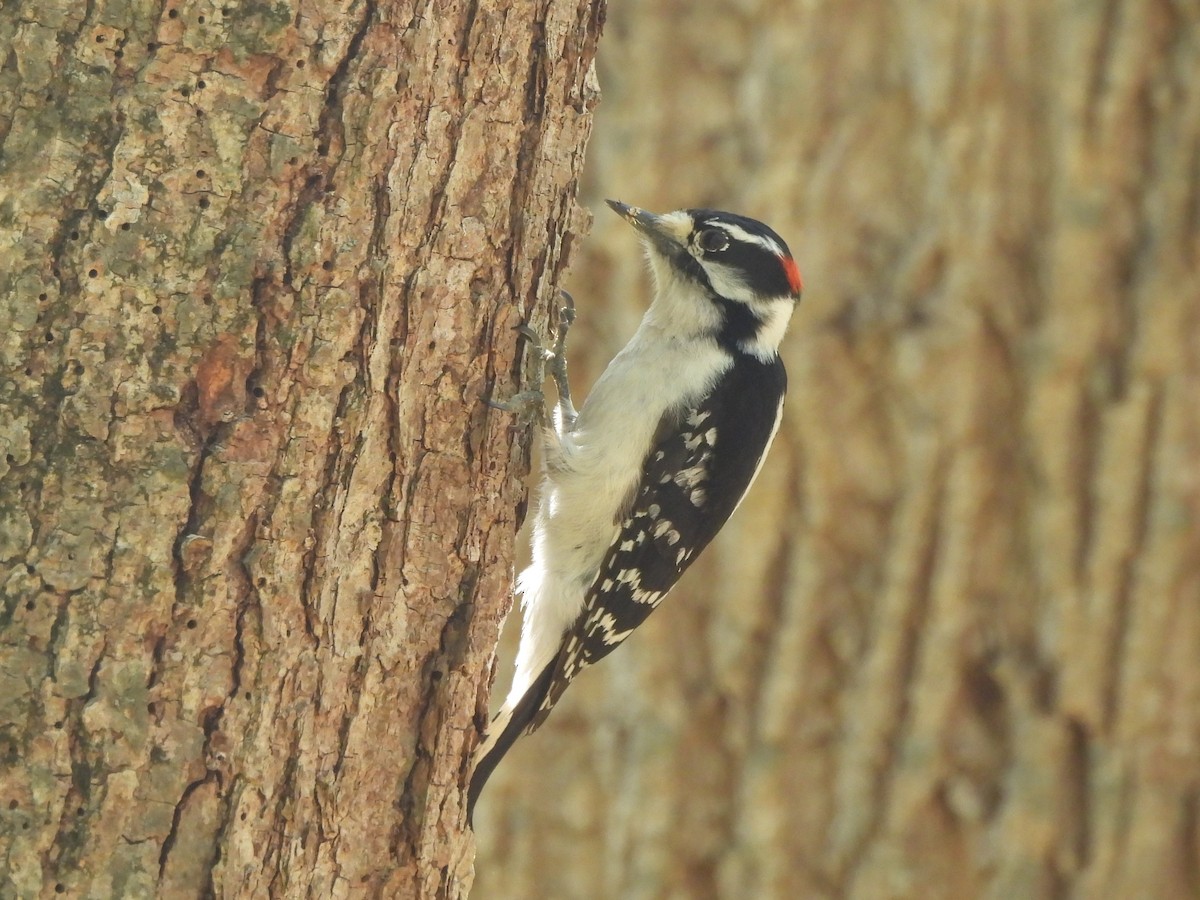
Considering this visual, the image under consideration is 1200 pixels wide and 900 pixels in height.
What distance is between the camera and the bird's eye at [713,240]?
11.9 ft

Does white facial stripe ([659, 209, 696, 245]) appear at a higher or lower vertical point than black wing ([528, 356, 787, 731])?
higher

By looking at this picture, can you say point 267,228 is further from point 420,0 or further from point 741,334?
point 741,334

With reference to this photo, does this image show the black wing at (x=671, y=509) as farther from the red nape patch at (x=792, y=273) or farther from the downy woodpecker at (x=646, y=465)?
the red nape patch at (x=792, y=273)

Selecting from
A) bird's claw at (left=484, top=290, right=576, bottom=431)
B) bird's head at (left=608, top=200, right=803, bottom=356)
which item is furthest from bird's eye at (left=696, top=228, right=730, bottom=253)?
bird's claw at (left=484, top=290, right=576, bottom=431)

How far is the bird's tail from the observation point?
2716mm

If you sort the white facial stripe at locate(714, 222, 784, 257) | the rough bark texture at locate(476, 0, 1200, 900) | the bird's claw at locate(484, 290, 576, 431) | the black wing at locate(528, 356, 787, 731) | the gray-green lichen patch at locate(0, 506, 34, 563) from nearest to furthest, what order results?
the gray-green lichen patch at locate(0, 506, 34, 563), the bird's claw at locate(484, 290, 576, 431), the black wing at locate(528, 356, 787, 731), the white facial stripe at locate(714, 222, 784, 257), the rough bark texture at locate(476, 0, 1200, 900)

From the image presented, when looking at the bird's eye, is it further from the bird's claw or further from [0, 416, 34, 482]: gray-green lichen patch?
[0, 416, 34, 482]: gray-green lichen patch

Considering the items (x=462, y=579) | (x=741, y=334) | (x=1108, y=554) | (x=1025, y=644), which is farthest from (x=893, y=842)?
(x=462, y=579)

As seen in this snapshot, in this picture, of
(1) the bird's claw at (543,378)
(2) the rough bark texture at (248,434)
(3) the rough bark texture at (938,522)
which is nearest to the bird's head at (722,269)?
(1) the bird's claw at (543,378)

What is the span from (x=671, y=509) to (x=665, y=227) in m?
0.76

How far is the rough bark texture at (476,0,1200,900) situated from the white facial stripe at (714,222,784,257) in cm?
83

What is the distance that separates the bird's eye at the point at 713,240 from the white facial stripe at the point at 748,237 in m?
0.02

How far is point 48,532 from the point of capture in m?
1.99

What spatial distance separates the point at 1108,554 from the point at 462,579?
2.43 metres
